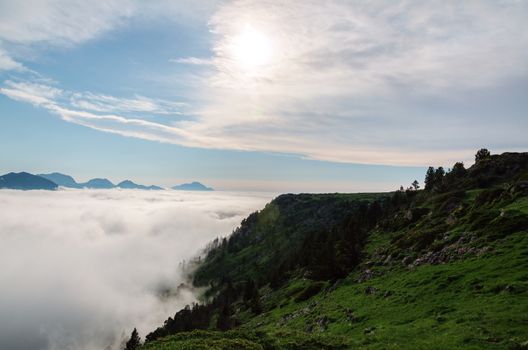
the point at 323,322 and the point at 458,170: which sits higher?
the point at 458,170

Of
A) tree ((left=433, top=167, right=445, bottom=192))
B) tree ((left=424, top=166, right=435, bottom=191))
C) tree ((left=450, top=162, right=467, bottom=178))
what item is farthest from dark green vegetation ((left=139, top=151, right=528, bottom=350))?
tree ((left=424, top=166, right=435, bottom=191))

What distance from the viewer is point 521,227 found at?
155ft

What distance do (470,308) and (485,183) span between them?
3530 inches

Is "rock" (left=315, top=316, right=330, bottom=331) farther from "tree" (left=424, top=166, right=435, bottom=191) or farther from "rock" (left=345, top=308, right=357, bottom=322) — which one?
"tree" (left=424, top=166, right=435, bottom=191)

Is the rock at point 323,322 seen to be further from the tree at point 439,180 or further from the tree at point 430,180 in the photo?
the tree at point 430,180

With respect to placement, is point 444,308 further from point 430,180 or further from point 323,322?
point 430,180

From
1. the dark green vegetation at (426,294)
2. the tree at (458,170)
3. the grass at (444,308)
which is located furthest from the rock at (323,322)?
the tree at (458,170)

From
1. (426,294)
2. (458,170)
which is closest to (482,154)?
(458,170)

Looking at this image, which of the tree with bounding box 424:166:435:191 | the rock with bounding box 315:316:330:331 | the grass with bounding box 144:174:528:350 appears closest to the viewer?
the grass with bounding box 144:174:528:350

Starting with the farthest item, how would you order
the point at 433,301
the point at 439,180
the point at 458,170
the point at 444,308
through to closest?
1. the point at 439,180
2. the point at 458,170
3. the point at 433,301
4. the point at 444,308

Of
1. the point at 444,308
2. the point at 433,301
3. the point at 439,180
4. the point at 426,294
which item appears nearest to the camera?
the point at 444,308

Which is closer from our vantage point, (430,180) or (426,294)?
(426,294)

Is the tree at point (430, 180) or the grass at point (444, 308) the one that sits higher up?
the tree at point (430, 180)

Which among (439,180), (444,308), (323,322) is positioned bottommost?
(323,322)
